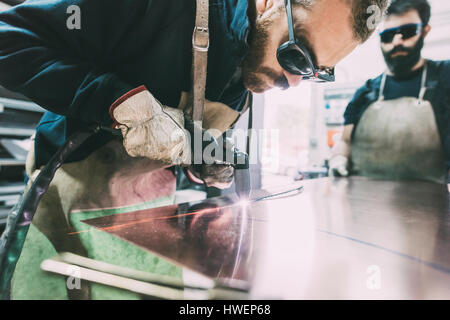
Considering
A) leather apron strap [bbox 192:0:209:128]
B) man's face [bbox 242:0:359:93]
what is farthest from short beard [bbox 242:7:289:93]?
leather apron strap [bbox 192:0:209:128]

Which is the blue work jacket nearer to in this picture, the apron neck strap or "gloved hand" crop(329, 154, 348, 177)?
"gloved hand" crop(329, 154, 348, 177)

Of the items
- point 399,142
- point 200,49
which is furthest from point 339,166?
point 200,49

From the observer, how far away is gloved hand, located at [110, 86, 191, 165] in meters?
0.79

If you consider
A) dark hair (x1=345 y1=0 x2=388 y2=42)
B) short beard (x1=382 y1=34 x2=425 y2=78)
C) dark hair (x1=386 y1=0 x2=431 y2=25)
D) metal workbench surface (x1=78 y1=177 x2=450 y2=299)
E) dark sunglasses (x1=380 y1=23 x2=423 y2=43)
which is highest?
dark hair (x1=386 y1=0 x2=431 y2=25)

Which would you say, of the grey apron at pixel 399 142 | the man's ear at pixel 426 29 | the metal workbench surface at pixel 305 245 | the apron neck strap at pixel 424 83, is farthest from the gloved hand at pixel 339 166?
the metal workbench surface at pixel 305 245

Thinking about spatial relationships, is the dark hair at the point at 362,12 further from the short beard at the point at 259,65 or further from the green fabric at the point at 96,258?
the green fabric at the point at 96,258

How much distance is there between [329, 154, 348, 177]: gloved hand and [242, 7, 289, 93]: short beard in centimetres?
175

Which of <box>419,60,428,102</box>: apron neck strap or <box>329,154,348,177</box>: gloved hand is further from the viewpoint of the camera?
<box>329,154,348,177</box>: gloved hand

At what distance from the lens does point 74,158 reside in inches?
38.7

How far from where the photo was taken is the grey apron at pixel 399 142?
2.32 m

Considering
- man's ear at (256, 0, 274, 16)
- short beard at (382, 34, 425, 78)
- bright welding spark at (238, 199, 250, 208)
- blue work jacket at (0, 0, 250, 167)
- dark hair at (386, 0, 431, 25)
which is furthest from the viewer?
short beard at (382, 34, 425, 78)

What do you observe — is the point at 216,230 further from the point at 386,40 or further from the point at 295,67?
the point at 386,40
